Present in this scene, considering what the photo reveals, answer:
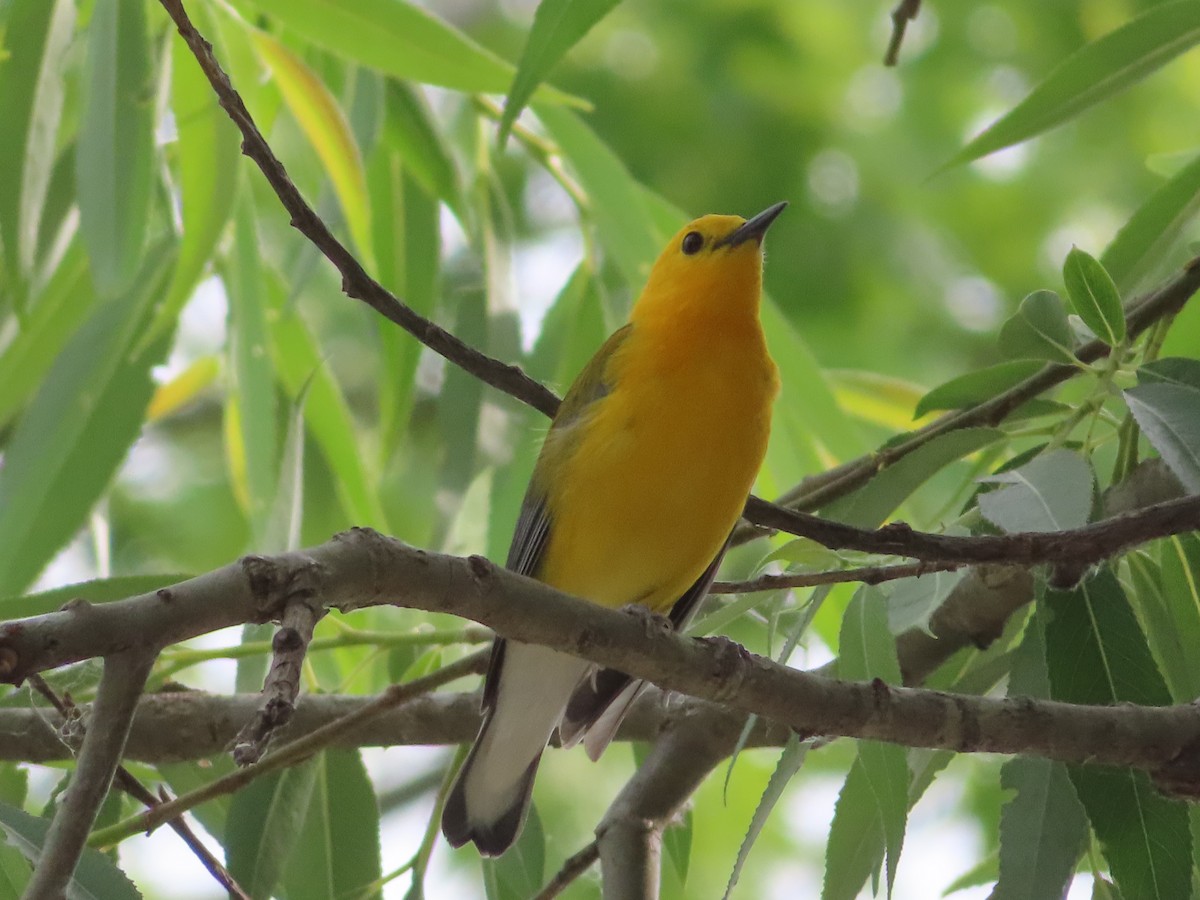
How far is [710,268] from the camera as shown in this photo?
4.32 m

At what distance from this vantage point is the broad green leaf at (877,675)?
2.58 meters

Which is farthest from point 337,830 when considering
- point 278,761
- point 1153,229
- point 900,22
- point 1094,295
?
point 900,22

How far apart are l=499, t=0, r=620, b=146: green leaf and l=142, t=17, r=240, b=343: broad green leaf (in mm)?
1062

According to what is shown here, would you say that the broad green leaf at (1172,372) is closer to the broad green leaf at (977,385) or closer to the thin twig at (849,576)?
the broad green leaf at (977,385)

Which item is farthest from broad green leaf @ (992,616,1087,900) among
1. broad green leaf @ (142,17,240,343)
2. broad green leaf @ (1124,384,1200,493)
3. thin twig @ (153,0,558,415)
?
broad green leaf @ (142,17,240,343)

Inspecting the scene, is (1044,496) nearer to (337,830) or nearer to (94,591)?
(337,830)

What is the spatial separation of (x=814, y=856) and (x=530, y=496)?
514cm

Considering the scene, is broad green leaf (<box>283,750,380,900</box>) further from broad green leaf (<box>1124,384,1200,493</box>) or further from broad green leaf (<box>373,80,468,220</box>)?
broad green leaf (<box>1124,384,1200,493</box>)

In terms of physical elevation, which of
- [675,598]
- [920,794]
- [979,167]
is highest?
[979,167]

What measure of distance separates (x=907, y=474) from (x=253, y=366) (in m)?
1.92

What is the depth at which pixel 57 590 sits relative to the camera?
3.09 metres

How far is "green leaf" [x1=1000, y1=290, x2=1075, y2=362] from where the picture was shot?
8.91ft

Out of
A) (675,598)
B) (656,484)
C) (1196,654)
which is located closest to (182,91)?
(656,484)

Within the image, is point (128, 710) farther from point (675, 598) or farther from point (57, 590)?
point (675, 598)
